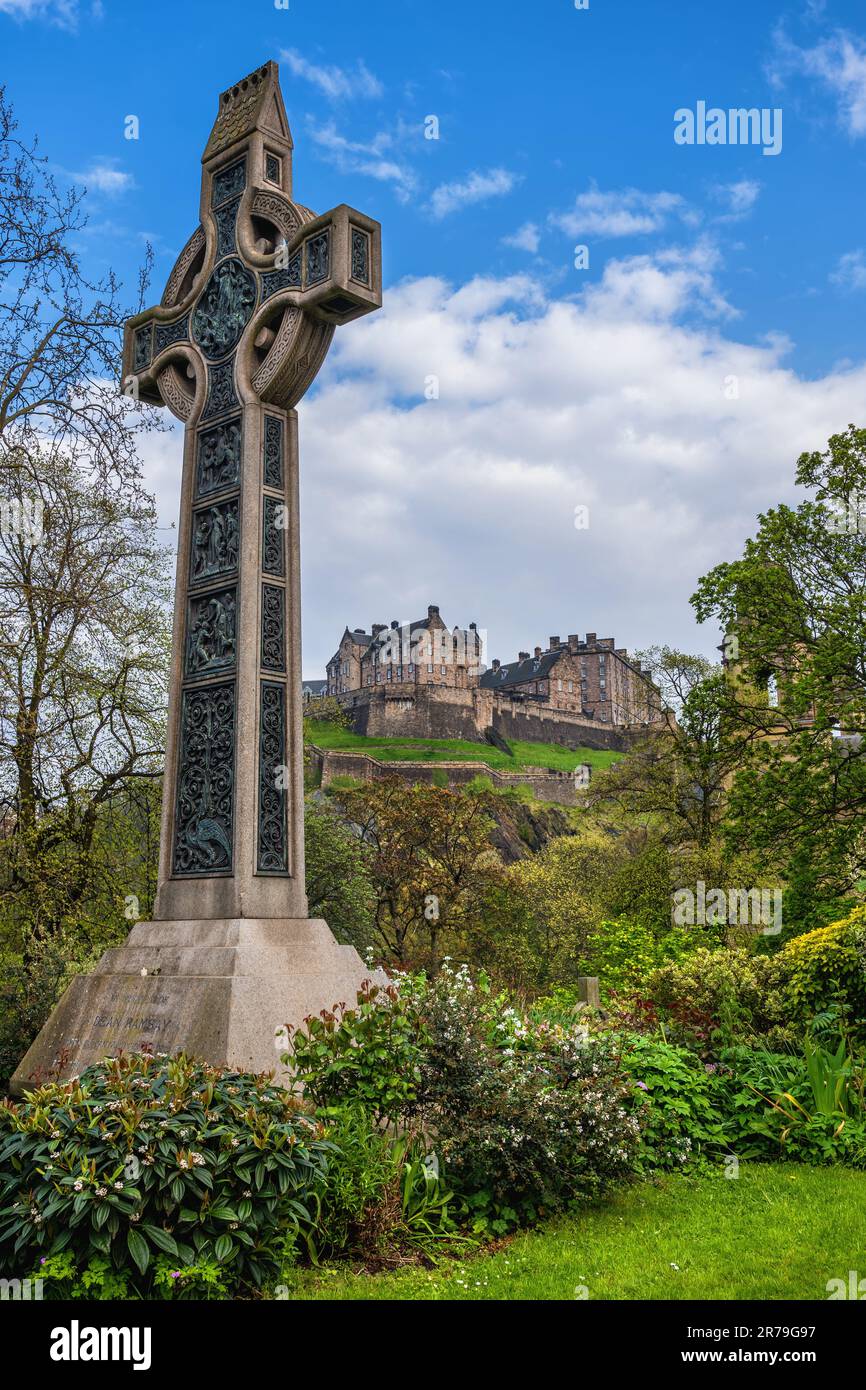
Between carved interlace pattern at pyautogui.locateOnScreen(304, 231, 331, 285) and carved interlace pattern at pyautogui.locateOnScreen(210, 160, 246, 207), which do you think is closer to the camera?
carved interlace pattern at pyautogui.locateOnScreen(304, 231, 331, 285)

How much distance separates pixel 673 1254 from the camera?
6160 mm

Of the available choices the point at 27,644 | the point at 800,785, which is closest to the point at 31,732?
the point at 27,644

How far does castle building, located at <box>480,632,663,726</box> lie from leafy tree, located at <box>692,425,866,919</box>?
87.0 m

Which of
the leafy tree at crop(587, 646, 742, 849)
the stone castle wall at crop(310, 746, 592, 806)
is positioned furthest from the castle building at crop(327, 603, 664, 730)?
the leafy tree at crop(587, 646, 742, 849)

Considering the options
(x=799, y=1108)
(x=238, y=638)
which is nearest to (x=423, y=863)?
(x=238, y=638)

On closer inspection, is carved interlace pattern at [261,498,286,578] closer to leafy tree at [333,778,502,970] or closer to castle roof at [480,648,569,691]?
leafy tree at [333,778,502,970]

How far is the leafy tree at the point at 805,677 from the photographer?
70.5ft

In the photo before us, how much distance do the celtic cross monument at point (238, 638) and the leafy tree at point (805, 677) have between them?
14.4 metres

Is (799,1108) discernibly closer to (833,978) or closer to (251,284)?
(833,978)

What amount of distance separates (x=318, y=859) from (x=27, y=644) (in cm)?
1660

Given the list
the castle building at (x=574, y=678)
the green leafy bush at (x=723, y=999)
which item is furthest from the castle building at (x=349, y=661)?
the green leafy bush at (x=723, y=999)

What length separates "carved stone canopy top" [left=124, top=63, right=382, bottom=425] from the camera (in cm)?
987

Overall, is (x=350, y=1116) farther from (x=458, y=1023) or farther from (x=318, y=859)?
(x=318, y=859)

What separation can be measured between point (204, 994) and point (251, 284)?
6.75 metres
